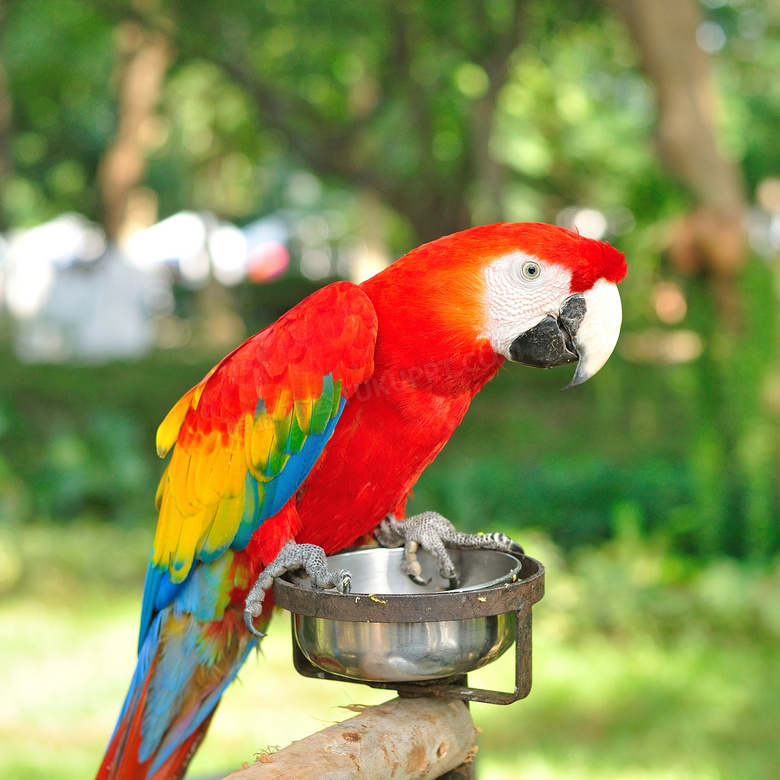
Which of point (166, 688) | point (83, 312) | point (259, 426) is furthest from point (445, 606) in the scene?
point (83, 312)

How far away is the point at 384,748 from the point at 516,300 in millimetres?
709

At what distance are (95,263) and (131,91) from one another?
1.95 meters

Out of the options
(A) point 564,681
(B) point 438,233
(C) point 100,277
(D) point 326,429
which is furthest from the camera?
(C) point 100,277

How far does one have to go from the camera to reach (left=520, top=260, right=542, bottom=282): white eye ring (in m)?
1.38

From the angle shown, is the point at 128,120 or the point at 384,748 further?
the point at 128,120

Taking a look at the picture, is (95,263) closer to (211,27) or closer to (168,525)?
(211,27)

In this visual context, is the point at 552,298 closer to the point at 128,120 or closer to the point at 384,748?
the point at 384,748

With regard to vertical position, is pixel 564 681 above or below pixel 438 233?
below

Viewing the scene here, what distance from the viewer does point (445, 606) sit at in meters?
1.17

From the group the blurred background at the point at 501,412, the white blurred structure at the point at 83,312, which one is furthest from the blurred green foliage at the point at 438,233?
the white blurred structure at the point at 83,312

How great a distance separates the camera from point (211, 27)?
223 inches

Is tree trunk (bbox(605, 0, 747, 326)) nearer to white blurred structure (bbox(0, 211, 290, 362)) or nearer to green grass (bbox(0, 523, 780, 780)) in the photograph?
green grass (bbox(0, 523, 780, 780))

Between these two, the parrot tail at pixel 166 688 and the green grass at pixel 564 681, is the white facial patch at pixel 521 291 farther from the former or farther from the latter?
the green grass at pixel 564 681

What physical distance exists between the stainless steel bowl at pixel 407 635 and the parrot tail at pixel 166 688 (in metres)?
0.34
